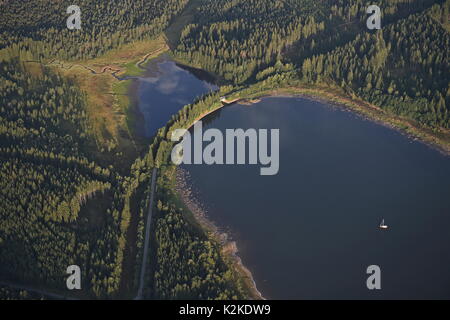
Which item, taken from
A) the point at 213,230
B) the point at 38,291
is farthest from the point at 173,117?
the point at 38,291

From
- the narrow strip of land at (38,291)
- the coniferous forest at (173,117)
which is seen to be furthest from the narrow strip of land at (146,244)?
the narrow strip of land at (38,291)

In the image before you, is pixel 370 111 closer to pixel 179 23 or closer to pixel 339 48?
pixel 339 48

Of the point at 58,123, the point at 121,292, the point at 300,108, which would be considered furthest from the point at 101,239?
the point at 300,108

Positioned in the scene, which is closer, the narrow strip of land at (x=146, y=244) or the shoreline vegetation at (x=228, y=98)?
the narrow strip of land at (x=146, y=244)

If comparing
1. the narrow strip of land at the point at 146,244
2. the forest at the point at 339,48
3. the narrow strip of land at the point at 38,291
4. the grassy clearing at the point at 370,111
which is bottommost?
the narrow strip of land at the point at 38,291

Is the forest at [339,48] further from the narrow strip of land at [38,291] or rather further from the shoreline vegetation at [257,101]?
the narrow strip of land at [38,291]

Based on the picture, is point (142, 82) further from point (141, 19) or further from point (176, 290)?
point (176, 290)
